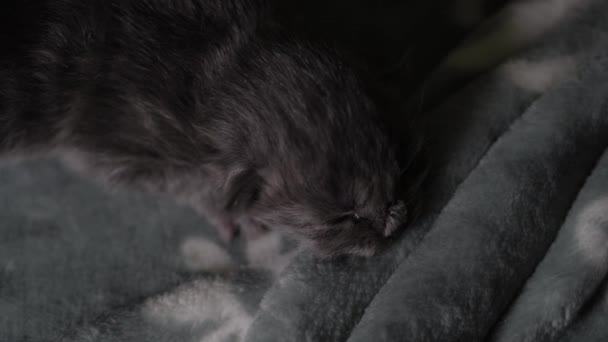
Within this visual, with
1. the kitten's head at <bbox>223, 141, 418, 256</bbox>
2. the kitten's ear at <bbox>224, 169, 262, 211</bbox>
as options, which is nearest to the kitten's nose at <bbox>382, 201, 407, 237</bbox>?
the kitten's head at <bbox>223, 141, 418, 256</bbox>

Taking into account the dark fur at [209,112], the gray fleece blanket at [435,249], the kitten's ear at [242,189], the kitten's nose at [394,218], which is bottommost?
the gray fleece blanket at [435,249]

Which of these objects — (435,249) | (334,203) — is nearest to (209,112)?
(334,203)

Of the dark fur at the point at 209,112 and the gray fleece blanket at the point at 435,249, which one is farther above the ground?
the dark fur at the point at 209,112

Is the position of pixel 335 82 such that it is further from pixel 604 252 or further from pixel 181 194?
pixel 604 252

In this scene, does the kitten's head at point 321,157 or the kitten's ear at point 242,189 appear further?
the kitten's ear at point 242,189

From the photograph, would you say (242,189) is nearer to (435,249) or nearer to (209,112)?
(209,112)

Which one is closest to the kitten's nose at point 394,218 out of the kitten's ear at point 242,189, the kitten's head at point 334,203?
the kitten's head at point 334,203

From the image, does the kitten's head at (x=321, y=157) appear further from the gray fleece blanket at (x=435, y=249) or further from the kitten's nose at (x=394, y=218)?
the gray fleece blanket at (x=435, y=249)
